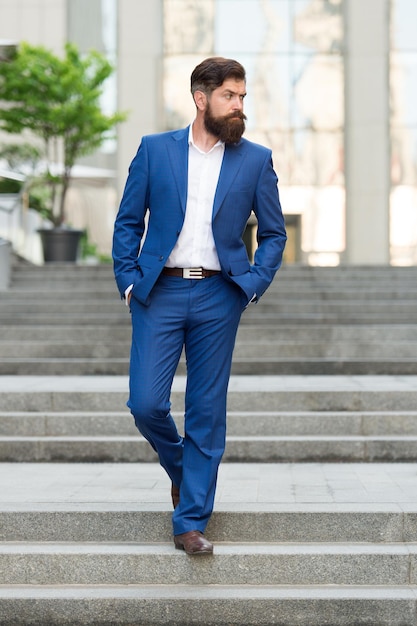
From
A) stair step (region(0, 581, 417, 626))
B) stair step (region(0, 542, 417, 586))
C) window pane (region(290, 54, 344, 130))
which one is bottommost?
stair step (region(0, 581, 417, 626))

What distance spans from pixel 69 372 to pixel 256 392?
251 centimetres

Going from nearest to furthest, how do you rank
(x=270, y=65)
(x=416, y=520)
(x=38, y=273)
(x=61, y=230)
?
(x=416, y=520) < (x=38, y=273) < (x=61, y=230) < (x=270, y=65)

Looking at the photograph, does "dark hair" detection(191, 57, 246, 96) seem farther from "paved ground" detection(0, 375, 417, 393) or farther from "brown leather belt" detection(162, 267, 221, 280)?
"paved ground" detection(0, 375, 417, 393)

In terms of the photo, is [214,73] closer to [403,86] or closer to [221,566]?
[221,566]

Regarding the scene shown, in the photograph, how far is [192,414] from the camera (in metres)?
4.67

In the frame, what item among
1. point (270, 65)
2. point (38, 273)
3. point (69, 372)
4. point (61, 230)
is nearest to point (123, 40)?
point (270, 65)

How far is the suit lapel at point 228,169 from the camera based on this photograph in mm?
4602

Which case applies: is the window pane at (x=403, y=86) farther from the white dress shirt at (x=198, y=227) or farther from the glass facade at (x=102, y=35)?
the white dress shirt at (x=198, y=227)

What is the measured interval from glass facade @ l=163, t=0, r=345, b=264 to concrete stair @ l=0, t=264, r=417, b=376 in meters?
11.6

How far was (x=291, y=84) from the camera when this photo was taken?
25516 millimetres

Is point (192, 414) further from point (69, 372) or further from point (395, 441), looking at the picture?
point (69, 372)

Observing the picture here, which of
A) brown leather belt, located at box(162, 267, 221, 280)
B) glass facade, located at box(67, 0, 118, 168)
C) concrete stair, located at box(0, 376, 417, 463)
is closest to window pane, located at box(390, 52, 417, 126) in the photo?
glass facade, located at box(67, 0, 118, 168)

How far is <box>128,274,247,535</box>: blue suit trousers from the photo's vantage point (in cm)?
456

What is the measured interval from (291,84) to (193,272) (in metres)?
21.7
